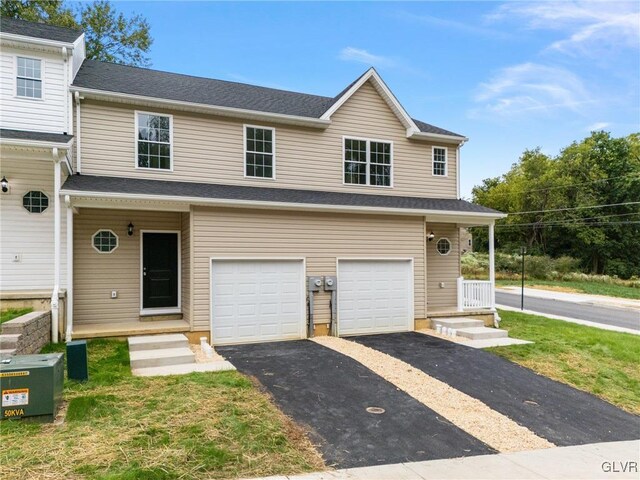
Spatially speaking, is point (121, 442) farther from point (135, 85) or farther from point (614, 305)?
point (614, 305)

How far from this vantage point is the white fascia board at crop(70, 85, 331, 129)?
1001 centimetres

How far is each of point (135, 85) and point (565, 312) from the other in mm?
18613

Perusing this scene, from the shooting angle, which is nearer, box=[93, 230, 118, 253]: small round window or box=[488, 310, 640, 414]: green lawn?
box=[488, 310, 640, 414]: green lawn

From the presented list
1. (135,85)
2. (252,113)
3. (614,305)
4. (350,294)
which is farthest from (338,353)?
(614,305)

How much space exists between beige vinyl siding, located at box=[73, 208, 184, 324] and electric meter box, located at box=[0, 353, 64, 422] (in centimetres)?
526

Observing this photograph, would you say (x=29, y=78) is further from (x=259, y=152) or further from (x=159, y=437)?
(x=159, y=437)

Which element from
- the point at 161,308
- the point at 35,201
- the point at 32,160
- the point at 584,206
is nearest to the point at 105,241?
the point at 35,201

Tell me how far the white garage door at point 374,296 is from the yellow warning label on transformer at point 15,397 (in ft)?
24.2

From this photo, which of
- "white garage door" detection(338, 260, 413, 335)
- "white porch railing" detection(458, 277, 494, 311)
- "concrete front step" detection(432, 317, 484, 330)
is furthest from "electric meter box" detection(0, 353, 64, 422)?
"white porch railing" detection(458, 277, 494, 311)

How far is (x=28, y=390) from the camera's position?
4902 mm

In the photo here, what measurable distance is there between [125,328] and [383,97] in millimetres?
10100

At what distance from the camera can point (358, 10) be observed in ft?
41.8

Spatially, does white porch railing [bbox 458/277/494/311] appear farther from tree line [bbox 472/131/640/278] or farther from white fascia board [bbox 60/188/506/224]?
tree line [bbox 472/131/640/278]

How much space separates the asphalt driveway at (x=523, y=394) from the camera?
5.93 metres
